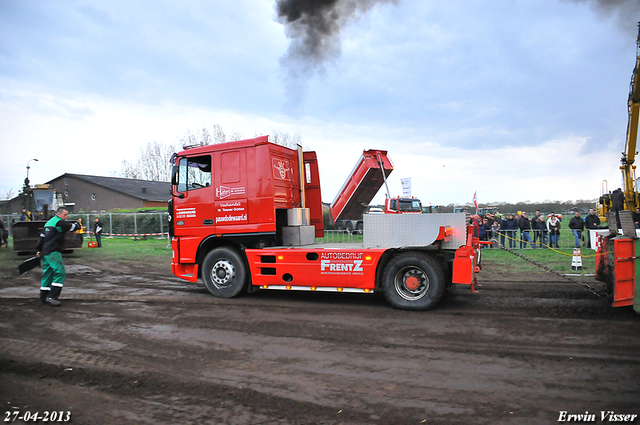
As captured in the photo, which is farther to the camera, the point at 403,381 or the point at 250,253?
the point at 250,253

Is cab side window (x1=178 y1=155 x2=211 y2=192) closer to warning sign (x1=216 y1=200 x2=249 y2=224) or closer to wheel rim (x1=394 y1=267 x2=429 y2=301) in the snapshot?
warning sign (x1=216 y1=200 x2=249 y2=224)

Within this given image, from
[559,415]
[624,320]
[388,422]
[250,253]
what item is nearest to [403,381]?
[388,422]

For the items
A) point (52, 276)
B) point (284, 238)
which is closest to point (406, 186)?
point (284, 238)

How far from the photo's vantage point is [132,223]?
2927 centimetres

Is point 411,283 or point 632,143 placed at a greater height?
point 632,143

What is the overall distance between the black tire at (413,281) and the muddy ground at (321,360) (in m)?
0.28

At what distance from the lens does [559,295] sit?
328 inches

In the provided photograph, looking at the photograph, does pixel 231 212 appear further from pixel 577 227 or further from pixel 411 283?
pixel 577 227

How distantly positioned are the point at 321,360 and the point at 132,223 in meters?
27.3

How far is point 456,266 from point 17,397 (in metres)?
6.08

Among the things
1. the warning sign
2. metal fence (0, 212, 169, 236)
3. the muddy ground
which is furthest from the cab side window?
metal fence (0, 212, 169, 236)

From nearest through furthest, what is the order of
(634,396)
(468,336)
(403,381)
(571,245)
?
(634,396), (403,381), (468,336), (571,245)

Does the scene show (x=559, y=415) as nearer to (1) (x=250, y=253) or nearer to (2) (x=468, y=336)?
(2) (x=468, y=336)

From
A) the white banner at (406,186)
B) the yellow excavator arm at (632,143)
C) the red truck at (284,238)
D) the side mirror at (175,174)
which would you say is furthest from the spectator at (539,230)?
the side mirror at (175,174)
